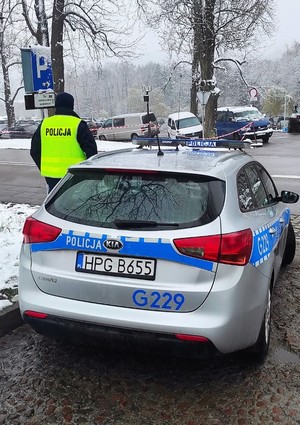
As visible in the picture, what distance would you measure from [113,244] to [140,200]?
37 centimetres

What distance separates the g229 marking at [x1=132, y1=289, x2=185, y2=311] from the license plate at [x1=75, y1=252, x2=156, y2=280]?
0.10m

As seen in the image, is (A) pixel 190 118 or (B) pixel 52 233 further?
(A) pixel 190 118

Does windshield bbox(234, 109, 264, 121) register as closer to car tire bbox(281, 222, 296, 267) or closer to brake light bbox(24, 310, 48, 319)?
car tire bbox(281, 222, 296, 267)

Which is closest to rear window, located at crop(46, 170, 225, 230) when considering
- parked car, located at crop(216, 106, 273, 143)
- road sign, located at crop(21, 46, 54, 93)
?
road sign, located at crop(21, 46, 54, 93)

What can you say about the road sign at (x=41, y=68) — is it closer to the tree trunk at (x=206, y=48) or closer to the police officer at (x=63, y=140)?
the police officer at (x=63, y=140)

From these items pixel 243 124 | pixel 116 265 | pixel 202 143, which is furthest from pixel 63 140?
pixel 243 124

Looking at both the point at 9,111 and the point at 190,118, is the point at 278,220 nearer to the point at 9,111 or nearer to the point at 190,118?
the point at 190,118

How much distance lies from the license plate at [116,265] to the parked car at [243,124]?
2161 centimetres

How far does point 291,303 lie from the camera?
4.25m

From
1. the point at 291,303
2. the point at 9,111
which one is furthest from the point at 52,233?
the point at 9,111

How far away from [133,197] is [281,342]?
172 centimetres

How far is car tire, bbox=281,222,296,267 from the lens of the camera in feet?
16.3

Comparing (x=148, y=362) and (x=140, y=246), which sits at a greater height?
(x=140, y=246)

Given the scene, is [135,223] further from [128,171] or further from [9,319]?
[9,319]
